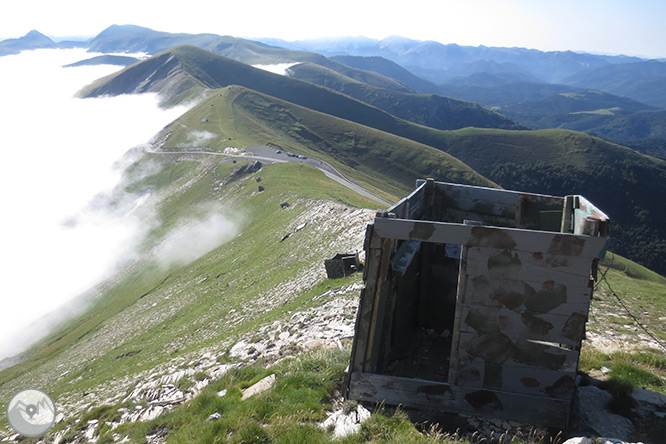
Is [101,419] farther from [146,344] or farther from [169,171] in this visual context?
[169,171]

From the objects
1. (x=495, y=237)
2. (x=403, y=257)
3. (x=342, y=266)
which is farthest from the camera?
(x=342, y=266)

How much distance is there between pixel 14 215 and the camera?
149 meters

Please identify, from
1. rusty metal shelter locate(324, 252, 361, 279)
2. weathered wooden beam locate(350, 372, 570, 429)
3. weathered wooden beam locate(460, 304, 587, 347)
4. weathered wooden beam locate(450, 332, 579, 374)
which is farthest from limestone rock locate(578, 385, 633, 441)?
rusty metal shelter locate(324, 252, 361, 279)

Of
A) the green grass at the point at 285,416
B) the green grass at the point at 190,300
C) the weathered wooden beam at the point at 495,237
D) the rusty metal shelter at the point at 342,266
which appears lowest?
the green grass at the point at 190,300

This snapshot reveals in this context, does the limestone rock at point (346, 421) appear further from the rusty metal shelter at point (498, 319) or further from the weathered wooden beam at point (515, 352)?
the weathered wooden beam at point (515, 352)

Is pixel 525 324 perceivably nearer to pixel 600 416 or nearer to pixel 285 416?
pixel 600 416

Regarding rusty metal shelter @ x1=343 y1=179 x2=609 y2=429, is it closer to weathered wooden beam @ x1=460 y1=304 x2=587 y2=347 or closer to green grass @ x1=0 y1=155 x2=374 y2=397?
weathered wooden beam @ x1=460 y1=304 x2=587 y2=347

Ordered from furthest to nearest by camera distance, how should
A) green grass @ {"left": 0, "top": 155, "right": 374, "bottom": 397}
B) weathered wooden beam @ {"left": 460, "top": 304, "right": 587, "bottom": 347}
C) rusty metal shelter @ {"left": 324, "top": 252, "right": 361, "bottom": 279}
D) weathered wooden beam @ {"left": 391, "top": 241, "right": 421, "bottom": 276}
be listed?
green grass @ {"left": 0, "top": 155, "right": 374, "bottom": 397} < rusty metal shelter @ {"left": 324, "top": 252, "right": 361, "bottom": 279} < weathered wooden beam @ {"left": 391, "top": 241, "right": 421, "bottom": 276} < weathered wooden beam @ {"left": 460, "top": 304, "right": 587, "bottom": 347}

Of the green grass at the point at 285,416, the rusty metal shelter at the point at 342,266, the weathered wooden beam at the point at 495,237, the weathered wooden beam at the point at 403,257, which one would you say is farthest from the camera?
the rusty metal shelter at the point at 342,266

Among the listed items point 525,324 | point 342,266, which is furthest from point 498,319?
point 342,266

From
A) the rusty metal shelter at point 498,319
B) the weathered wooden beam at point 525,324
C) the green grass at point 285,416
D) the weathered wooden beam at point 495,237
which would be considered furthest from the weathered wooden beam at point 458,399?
the weathered wooden beam at point 495,237

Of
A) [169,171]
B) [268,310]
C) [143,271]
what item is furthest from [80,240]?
[268,310]

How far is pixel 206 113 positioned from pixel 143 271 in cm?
11913

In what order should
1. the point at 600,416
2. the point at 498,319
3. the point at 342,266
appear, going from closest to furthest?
the point at 498,319
the point at 600,416
the point at 342,266
